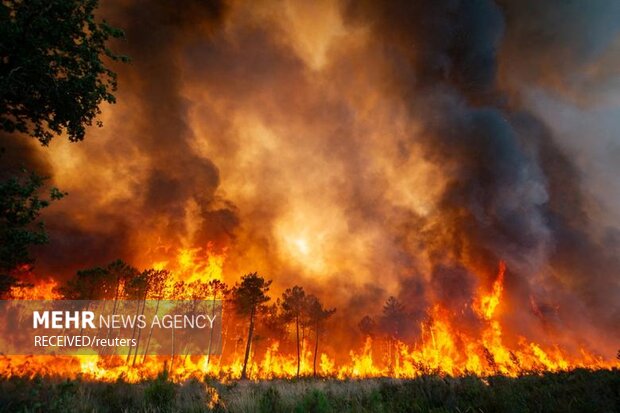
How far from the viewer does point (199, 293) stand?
2039 inches

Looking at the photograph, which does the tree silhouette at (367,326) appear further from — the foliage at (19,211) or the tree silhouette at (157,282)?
the foliage at (19,211)

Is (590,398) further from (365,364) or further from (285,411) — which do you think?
(365,364)

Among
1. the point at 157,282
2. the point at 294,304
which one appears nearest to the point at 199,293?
the point at 157,282

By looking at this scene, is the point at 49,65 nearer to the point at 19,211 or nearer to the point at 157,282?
the point at 19,211

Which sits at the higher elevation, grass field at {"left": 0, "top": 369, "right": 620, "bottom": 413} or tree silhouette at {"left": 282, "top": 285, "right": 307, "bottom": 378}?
tree silhouette at {"left": 282, "top": 285, "right": 307, "bottom": 378}

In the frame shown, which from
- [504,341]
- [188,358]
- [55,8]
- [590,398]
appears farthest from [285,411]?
[504,341]

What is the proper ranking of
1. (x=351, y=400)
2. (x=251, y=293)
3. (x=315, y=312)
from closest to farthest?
(x=351, y=400) < (x=251, y=293) < (x=315, y=312)

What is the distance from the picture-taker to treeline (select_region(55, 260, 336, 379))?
42.7 m

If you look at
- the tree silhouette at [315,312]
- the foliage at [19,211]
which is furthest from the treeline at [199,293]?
→ the foliage at [19,211]

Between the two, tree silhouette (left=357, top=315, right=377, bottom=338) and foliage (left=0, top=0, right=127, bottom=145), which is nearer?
foliage (left=0, top=0, right=127, bottom=145)

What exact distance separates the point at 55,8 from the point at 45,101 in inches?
143

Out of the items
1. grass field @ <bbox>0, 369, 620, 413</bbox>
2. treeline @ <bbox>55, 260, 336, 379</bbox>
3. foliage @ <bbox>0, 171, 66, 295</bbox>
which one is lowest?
grass field @ <bbox>0, 369, 620, 413</bbox>

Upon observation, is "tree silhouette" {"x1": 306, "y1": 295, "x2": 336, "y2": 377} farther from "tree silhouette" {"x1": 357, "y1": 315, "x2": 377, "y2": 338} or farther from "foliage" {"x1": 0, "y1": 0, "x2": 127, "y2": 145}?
"foliage" {"x1": 0, "y1": 0, "x2": 127, "y2": 145}

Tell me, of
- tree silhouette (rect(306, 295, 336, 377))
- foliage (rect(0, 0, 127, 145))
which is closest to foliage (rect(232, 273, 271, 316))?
tree silhouette (rect(306, 295, 336, 377))
